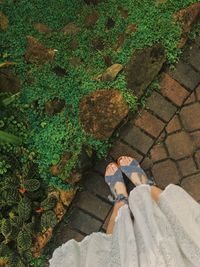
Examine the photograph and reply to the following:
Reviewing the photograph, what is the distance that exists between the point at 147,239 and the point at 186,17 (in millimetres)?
1690

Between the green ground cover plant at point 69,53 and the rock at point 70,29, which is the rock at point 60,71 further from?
the rock at point 70,29

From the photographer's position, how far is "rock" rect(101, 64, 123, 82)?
155 inches

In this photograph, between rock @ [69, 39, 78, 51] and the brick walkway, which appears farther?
rock @ [69, 39, 78, 51]

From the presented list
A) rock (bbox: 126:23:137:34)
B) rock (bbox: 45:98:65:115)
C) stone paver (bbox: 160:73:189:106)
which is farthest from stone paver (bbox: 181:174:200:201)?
rock (bbox: 126:23:137:34)

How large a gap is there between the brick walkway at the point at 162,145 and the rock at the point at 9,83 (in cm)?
80

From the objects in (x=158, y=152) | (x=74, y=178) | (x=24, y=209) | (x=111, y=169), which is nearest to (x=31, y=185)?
(x=24, y=209)

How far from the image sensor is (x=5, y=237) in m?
3.85

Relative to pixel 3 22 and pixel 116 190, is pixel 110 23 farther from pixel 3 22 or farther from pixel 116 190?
pixel 116 190

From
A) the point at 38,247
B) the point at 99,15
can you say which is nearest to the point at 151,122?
the point at 99,15

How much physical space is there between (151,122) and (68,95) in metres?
0.61

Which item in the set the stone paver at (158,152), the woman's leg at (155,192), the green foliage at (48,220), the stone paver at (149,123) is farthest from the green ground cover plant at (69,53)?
the woman's leg at (155,192)

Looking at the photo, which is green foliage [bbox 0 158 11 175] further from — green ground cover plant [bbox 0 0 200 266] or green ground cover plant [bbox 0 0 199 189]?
green ground cover plant [bbox 0 0 199 189]

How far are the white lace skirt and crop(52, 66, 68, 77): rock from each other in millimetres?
1088

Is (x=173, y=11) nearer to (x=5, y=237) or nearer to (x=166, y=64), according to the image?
(x=166, y=64)
